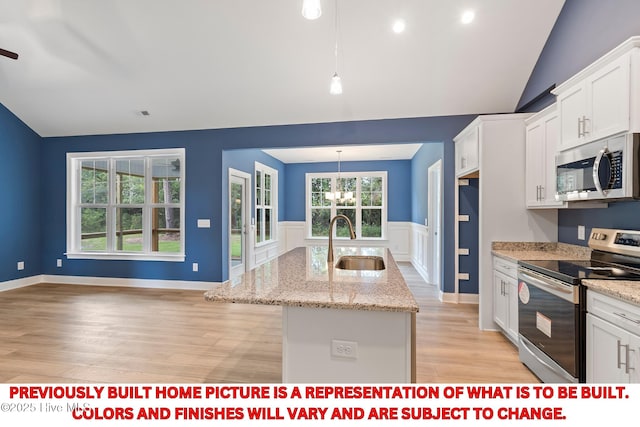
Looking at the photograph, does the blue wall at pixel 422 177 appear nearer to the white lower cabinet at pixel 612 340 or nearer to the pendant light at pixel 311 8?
the white lower cabinet at pixel 612 340

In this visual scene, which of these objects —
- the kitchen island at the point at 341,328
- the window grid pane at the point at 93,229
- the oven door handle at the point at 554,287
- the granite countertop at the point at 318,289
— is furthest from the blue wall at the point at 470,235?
the window grid pane at the point at 93,229

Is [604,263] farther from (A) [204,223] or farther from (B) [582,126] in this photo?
(A) [204,223]

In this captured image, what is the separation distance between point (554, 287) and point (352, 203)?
5959mm

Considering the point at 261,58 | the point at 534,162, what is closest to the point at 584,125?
the point at 534,162

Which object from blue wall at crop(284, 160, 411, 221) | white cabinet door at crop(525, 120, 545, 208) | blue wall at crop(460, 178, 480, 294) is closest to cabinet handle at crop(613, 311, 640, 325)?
white cabinet door at crop(525, 120, 545, 208)

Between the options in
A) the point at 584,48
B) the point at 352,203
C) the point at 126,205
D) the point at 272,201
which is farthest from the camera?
the point at 352,203

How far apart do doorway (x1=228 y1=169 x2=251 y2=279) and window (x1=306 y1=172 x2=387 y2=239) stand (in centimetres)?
246

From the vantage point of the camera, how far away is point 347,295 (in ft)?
4.72

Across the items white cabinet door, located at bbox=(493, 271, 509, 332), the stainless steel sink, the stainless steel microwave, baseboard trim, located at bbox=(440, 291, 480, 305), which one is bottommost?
baseboard trim, located at bbox=(440, 291, 480, 305)

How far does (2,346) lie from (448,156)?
530cm

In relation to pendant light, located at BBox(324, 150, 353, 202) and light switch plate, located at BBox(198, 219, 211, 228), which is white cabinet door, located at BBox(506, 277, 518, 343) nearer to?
light switch plate, located at BBox(198, 219, 211, 228)

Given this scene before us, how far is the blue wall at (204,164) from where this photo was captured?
14.3 ft

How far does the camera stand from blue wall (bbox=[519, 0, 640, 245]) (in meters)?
2.30

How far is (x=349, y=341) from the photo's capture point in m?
1.47
